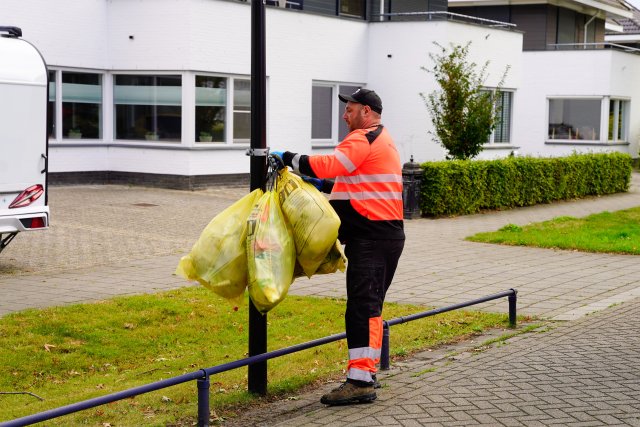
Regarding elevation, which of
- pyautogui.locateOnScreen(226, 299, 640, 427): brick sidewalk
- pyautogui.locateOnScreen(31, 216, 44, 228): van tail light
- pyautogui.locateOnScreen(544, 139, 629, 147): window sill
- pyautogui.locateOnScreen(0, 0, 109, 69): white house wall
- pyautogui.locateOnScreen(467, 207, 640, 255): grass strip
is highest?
pyautogui.locateOnScreen(0, 0, 109, 69): white house wall

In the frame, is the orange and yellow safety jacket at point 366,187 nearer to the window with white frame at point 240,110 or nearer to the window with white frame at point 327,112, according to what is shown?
the window with white frame at point 240,110

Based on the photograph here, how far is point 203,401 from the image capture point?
584 cm

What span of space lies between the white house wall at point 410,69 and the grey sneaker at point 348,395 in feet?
66.0

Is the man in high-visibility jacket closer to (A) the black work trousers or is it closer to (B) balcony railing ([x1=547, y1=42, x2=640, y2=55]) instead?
(A) the black work trousers

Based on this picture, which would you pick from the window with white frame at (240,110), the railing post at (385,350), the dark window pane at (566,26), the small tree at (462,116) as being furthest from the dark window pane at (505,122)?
the railing post at (385,350)

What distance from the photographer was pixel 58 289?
1053 cm

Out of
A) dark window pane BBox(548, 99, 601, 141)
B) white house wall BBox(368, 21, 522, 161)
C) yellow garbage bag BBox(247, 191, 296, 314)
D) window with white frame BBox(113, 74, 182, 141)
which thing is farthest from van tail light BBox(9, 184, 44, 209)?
dark window pane BBox(548, 99, 601, 141)

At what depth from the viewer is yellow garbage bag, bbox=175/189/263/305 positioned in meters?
6.23

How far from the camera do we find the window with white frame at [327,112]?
1035 inches

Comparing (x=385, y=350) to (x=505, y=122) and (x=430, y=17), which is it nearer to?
(x=430, y=17)

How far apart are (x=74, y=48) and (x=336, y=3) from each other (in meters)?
8.30

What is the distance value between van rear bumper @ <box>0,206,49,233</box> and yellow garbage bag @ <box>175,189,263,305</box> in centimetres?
601

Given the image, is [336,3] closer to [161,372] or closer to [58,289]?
[58,289]

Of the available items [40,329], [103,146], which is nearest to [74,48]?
[103,146]
